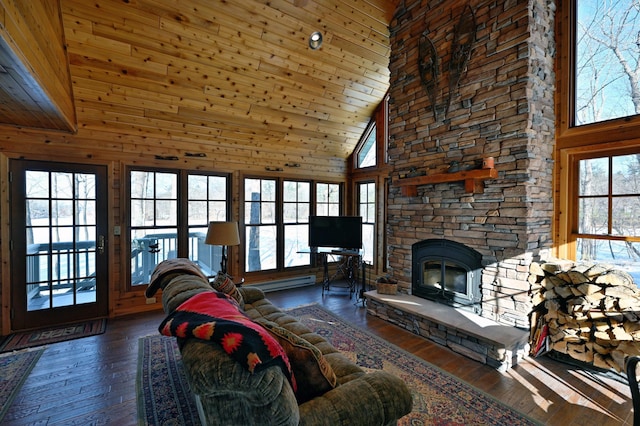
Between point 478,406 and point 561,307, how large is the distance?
4.99 feet

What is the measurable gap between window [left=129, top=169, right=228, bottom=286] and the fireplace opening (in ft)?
10.6

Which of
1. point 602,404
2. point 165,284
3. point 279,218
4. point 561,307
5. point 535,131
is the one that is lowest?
point 602,404

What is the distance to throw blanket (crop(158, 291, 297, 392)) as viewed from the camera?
Result: 1.18 m

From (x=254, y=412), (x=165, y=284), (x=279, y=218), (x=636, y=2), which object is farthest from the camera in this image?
(x=279, y=218)

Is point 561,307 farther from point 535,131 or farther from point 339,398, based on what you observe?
point 339,398

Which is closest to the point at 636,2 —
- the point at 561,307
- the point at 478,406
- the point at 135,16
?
the point at 561,307

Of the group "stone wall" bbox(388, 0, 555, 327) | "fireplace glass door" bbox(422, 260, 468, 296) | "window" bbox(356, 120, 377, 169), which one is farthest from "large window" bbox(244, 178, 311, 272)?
"stone wall" bbox(388, 0, 555, 327)

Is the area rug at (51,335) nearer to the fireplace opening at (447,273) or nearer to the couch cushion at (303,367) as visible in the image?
the couch cushion at (303,367)

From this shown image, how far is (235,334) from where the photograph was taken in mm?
1250

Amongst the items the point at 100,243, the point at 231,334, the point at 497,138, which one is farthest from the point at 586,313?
the point at 100,243

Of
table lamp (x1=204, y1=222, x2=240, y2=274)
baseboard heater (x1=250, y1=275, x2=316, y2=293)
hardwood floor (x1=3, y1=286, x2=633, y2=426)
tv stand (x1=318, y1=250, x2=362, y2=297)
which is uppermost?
table lamp (x1=204, y1=222, x2=240, y2=274)

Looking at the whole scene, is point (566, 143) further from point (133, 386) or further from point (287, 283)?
point (133, 386)

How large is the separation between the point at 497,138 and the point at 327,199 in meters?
3.57

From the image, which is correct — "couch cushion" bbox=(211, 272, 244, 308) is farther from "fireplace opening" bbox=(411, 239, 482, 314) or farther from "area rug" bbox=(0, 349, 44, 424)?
"fireplace opening" bbox=(411, 239, 482, 314)
